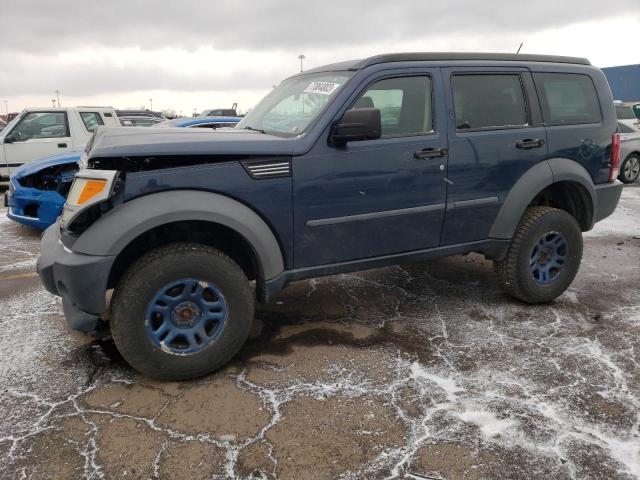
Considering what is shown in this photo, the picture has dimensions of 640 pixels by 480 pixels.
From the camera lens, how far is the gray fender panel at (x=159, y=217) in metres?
2.72

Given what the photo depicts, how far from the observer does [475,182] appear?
3670 mm

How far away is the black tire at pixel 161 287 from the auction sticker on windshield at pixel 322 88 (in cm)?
135

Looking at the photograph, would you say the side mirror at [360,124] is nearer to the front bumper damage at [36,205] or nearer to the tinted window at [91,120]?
the front bumper damage at [36,205]

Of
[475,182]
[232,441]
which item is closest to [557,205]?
[475,182]

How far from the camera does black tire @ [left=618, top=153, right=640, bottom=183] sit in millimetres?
11266

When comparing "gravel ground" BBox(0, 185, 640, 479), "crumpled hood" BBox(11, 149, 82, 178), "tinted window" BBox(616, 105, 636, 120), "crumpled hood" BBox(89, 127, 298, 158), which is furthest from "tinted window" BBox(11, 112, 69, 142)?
"tinted window" BBox(616, 105, 636, 120)

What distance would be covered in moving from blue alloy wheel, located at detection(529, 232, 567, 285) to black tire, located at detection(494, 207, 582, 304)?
2 centimetres

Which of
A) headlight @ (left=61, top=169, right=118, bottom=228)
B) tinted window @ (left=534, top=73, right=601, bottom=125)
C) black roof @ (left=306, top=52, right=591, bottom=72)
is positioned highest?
black roof @ (left=306, top=52, right=591, bottom=72)

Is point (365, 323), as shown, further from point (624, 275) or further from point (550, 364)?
point (624, 275)

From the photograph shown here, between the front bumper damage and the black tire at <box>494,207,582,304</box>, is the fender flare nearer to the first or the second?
the black tire at <box>494,207,582,304</box>

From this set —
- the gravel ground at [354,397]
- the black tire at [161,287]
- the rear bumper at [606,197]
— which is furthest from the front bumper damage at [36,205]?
the rear bumper at [606,197]

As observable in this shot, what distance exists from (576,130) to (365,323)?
2.34 m

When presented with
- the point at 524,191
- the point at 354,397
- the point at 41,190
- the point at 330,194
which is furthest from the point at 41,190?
the point at 524,191

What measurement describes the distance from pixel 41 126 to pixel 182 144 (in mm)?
7846
